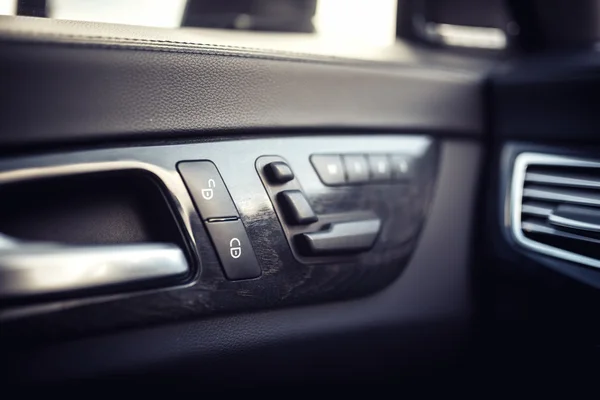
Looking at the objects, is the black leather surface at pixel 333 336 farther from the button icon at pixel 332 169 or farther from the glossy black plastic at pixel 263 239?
the button icon at pixel 332 169

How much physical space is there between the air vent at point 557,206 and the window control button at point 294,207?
0.37 meters

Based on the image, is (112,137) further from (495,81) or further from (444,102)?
(495,81)

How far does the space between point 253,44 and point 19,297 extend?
0.49 meters

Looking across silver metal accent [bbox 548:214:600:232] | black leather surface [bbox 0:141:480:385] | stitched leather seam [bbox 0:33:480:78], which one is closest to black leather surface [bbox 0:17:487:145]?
stitched leather seam [bbox 0:33:480:78]

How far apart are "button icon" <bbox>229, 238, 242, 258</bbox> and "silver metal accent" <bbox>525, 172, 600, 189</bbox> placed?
497mm

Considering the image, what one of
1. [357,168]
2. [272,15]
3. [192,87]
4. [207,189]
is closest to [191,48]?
[192,87]

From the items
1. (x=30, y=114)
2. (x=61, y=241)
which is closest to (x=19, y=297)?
(x=61, y=241)

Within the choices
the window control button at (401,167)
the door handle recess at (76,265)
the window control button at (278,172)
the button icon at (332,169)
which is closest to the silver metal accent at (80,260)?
the door handle recess at (76,265)

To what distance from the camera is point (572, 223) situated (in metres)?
1.02

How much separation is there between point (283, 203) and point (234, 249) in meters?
0.10

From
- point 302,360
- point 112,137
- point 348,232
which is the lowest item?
point 302,360

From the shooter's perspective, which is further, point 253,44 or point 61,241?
point 253,44

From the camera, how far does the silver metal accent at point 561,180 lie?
40.2 inches

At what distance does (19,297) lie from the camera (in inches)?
30.0
